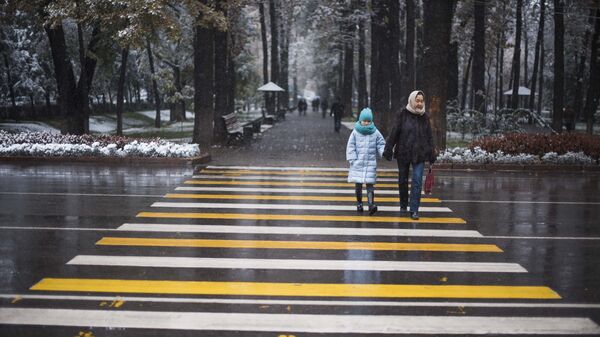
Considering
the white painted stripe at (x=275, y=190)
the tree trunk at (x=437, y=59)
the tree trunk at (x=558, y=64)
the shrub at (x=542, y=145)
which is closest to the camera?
the white painted stripe at (x=275, y=190)

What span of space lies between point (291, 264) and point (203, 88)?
551 inches

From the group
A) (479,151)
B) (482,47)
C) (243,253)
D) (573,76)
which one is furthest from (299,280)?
(573,76)

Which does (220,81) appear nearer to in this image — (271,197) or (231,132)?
(231,132)

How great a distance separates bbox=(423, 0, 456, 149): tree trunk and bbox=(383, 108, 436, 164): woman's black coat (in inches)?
311

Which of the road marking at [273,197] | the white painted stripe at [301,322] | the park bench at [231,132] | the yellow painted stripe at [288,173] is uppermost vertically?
the park bench at [231,132]

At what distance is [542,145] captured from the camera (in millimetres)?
17656

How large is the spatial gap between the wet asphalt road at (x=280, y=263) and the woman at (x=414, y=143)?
2.01 feet

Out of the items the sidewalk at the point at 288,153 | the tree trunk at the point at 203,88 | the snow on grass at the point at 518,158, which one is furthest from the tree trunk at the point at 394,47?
the snow on grass at the point at 518,158

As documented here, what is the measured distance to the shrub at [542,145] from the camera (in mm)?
17609

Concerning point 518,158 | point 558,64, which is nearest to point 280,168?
point 518,158

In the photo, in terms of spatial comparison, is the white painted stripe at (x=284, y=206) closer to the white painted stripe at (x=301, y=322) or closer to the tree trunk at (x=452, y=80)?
the white painted stripe at (x=301, y=322)

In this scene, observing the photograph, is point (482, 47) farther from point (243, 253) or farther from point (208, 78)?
point (243, 253)

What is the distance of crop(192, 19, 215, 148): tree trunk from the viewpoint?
800 inches

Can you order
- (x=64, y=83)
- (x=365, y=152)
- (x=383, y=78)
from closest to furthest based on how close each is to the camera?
(x=365, y=152)
(x=64, y=83)
(x=383, y=78)
